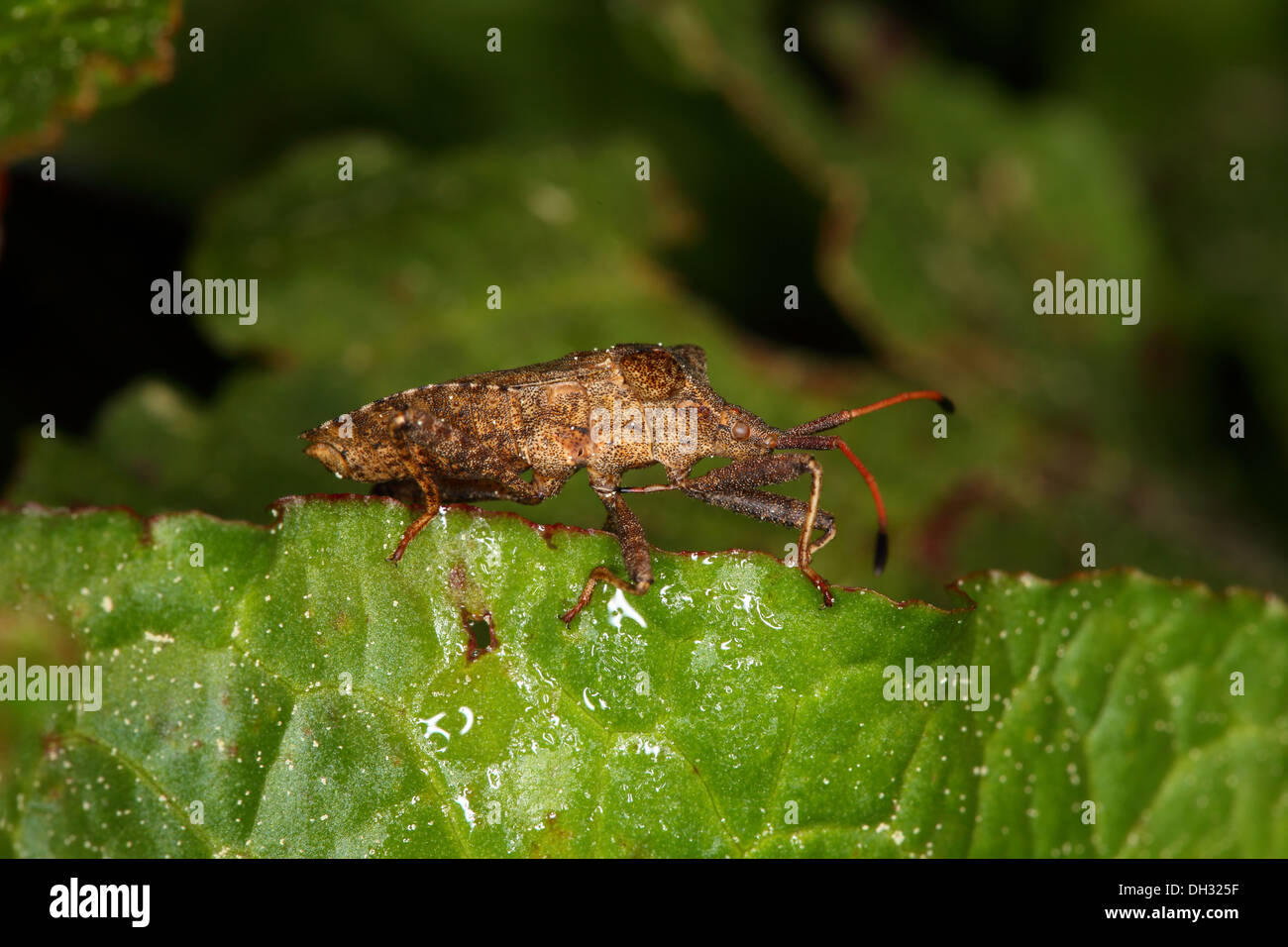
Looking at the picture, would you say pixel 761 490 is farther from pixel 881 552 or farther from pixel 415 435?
pixel 415 435

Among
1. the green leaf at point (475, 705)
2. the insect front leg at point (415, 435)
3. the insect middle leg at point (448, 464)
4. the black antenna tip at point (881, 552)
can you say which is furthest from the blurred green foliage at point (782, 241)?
the green leaf at point (475, 705)

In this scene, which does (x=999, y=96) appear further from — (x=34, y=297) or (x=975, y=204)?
(x=34, y=297)

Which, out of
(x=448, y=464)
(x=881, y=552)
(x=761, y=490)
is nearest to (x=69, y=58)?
(x=448, y=464)

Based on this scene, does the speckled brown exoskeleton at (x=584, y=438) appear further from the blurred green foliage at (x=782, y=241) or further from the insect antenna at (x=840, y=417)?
the blurred green foliage at (x=782, y=241)
